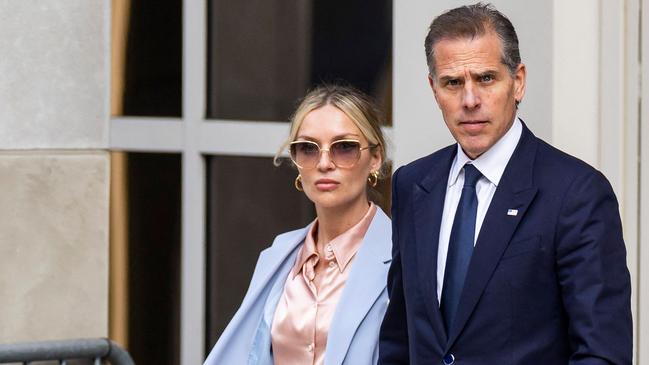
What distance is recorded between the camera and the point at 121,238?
649cm

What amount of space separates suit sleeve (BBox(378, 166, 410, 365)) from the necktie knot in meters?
0.27

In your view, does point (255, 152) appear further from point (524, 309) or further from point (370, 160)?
point (524, 309)

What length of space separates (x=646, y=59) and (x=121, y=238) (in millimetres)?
2893

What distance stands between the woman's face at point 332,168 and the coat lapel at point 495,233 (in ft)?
3.28

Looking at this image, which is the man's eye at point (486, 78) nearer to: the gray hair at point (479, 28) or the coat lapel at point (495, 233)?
the gray hair at point (479, 28)

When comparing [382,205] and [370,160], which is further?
[382,205]

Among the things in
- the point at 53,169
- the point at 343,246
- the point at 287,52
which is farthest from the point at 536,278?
the point at 53,169

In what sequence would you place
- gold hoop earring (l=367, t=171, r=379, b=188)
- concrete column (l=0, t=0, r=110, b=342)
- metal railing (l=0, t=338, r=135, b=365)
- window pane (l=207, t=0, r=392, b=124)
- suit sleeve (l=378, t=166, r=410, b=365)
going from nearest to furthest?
suit sleeve (l=378, t=166, r=410, b=365) → gold hoop earring (l=367, t=171, r=379, b=188) → window pane (l=207, t=0, r=392, b=124) → metal railing (l=0, t=338, r=135, b=365) → concrete column (l=0, t=0, r=110, b=342)

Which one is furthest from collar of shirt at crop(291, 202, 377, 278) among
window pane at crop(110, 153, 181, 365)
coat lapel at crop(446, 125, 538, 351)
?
window pane at crop(110, 153, 181, 365)

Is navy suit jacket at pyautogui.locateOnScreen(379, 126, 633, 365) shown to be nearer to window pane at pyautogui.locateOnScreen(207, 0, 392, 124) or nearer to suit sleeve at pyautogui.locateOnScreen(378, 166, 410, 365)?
suit sleeve at pyautogui.locateOnScreen(378, 166, 410, 365)

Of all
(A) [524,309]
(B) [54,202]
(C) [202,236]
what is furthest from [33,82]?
(A) [524,309]

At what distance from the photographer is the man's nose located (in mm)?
3178

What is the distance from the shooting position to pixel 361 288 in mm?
4086

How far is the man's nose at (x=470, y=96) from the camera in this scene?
3.18 metres
